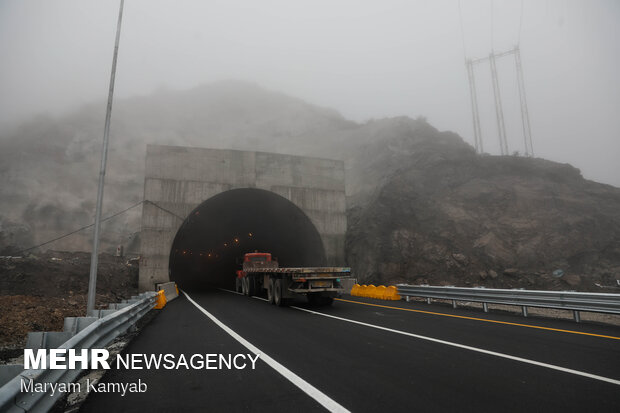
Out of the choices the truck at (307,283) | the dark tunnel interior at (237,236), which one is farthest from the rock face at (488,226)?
the truck at (307,283)

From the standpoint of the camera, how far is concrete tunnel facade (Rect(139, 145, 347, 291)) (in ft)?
80.8

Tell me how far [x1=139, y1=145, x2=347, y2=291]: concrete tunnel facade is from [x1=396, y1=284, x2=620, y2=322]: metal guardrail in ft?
45.5

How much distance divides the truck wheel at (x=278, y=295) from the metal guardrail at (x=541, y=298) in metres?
6.24

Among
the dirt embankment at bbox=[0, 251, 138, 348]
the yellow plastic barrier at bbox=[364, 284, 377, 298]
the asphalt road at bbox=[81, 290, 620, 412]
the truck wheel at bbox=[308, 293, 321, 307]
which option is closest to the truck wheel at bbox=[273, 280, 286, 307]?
the truck wheel at bbox=[308, 293, 321, 307]

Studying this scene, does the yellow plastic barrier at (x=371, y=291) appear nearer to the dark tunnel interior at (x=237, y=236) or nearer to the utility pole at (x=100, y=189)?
the dark tunnel interior at (x=237, y=236)

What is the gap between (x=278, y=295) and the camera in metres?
15.9

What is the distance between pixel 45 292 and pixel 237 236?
22.1 meters

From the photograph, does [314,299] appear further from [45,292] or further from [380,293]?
[45,292]

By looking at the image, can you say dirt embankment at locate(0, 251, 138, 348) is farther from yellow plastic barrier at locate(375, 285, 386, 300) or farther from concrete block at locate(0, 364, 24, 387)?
yellow plastic barrier at locate(375, 285, 386, 300)

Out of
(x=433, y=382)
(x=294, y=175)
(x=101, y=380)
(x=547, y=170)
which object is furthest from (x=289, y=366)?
(x=547, y=170)

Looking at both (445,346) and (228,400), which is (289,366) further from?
(445,346)

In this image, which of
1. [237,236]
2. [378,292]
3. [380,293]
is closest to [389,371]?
[380,293]

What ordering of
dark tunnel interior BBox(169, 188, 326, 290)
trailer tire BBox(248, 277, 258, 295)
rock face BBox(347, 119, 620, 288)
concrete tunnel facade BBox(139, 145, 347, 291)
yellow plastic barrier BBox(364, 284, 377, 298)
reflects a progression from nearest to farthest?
yellow plastic barrier BBox(364, 284, 377, 298), trailer tire BBox(248, 277, 258, 295), rock face BBox(347, 119, 620, 288), concrete tunnel facade BBox(139, 145, 347, 291), dark tunnel interior BBox(169, 188, 326, 290)

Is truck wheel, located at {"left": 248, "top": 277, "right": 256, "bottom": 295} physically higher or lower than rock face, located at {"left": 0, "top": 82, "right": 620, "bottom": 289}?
lower
